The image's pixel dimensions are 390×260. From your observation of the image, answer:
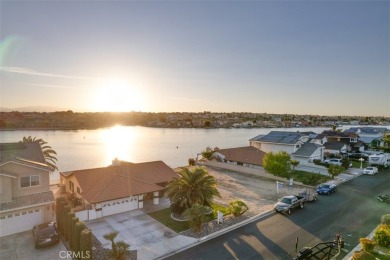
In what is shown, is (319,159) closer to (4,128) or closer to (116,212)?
(116,212)

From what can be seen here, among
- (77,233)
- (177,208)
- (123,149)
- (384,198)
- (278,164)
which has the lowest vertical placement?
(123,149)

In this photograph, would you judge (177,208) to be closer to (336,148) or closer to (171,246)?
(171,246)

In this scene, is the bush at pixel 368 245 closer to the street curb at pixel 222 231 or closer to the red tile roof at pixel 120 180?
the street curb at pixel 222 231

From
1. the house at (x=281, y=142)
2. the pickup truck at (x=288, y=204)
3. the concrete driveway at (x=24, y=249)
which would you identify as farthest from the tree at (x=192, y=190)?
the house at (x=281, y=142)

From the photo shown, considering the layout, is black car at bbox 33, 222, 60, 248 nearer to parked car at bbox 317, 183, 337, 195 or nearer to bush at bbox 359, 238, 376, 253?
bush at bbox 359, 238, 376, 253

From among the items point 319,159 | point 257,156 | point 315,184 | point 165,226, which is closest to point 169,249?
point 165,226
